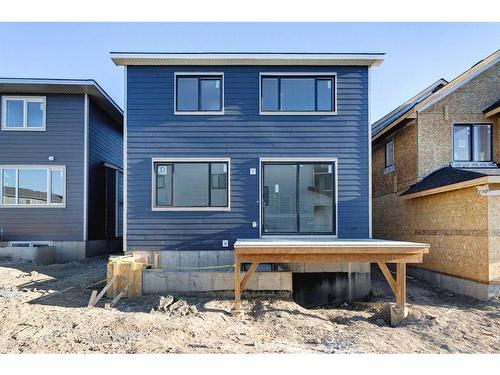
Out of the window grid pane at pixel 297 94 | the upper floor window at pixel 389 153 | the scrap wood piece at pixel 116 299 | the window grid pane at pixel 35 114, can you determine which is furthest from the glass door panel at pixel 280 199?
the window grid pane at pixel 35 114

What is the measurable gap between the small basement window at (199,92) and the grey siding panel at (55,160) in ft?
15.9

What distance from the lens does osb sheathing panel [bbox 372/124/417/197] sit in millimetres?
12156

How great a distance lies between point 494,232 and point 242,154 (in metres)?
6.82

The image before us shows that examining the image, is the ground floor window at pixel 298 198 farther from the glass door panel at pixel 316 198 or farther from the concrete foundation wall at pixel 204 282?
the concrete foundation wall at pixel 204 282

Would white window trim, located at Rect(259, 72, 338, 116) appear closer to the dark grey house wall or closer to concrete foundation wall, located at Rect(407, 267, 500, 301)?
concrete foundation wall, located at Rect(407, 267, 500, 301)

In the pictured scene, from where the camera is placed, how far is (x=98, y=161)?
14234 millimetres

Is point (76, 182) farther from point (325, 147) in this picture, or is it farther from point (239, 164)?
point (325, 147)

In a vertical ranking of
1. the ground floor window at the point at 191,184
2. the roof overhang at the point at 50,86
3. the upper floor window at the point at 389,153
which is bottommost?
the ground floor window at the point at 191,184

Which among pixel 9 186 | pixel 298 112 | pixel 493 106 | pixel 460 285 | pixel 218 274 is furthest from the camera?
pixel 9 186

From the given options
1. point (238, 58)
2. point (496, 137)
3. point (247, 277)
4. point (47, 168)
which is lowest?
point (247, 277)

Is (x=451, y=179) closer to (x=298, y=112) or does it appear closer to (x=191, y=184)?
(x=298, y=112)

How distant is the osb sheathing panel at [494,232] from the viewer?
875cm

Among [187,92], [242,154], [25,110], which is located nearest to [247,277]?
[242,154]

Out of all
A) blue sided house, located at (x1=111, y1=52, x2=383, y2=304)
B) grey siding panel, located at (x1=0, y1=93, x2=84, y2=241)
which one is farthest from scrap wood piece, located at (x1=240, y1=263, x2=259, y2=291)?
grey siding panel, located at (x1=0, y1=93, x2=84, y2=241)
